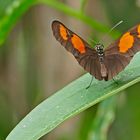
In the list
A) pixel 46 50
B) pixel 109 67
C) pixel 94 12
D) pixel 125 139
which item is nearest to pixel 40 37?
pixel 46 50

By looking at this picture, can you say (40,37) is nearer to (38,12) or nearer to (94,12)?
(38,12)

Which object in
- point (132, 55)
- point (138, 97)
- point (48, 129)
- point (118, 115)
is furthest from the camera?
point (118, 115)

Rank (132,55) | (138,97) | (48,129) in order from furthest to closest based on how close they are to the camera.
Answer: (138,97) → (132,55) → (48,129)

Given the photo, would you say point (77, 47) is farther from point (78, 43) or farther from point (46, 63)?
point (46, 63)

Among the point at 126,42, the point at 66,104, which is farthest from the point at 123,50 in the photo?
the point at 66,104

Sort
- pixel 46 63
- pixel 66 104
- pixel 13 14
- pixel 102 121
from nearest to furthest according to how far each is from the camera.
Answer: pixel 66 104, pixel 13 14, pixel 102 121, pixel 46 63

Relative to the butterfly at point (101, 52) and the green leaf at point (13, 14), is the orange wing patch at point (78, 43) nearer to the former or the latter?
the butterfly at point (101, 52)
